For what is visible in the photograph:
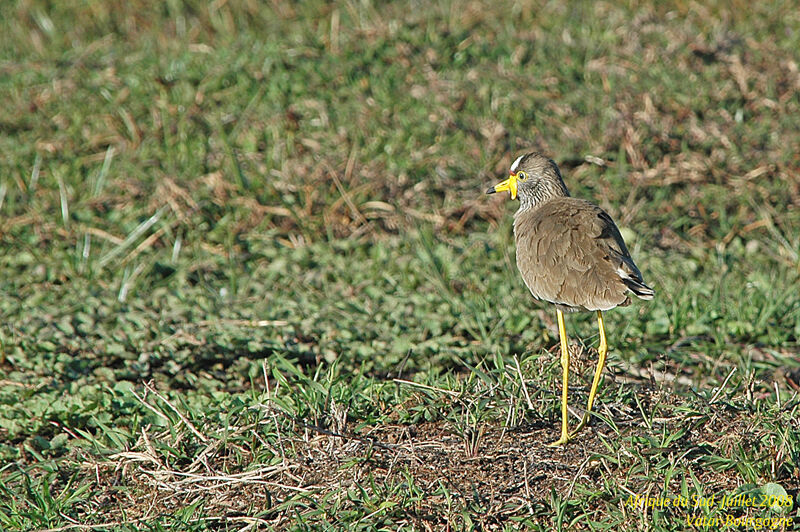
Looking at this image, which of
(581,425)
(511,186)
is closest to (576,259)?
(581,425)

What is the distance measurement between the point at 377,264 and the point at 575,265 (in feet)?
7.16

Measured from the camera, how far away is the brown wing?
3837 mm

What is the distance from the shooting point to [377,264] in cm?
597

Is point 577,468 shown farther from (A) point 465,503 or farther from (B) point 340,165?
(B) point 340,165

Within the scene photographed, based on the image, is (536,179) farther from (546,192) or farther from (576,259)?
(576,259)

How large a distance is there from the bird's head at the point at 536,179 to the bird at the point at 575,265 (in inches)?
6.8

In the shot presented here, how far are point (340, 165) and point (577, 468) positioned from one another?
3649 millimetres

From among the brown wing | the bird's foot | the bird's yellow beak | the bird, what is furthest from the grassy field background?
the bird's yellow beak

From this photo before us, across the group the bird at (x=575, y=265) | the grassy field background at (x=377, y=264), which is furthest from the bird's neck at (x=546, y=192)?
the grassy field background at (x=377, y=264)

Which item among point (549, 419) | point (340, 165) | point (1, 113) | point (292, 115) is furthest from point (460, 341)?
point (1, 113)

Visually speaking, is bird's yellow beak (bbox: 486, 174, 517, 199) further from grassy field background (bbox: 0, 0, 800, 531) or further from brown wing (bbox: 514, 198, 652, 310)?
grassy field background (bbox: 0, 0, 800, 531)

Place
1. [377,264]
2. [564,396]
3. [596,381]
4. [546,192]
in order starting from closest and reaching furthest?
[564,396]
[596,381]
[546,192]
[377,264]

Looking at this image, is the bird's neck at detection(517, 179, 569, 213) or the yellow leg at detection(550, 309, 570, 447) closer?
the yellow leg at detection(550, 309, 570, 447)

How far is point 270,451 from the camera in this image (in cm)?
388
